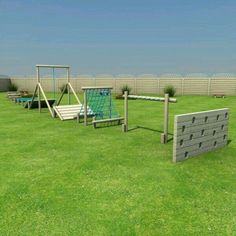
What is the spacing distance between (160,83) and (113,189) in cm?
2293

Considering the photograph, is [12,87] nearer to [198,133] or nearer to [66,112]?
[66,112]

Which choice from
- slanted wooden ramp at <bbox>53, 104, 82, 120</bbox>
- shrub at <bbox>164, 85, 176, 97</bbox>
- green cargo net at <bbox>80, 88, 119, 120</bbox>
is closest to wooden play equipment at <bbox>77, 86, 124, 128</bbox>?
green cargo net at <bbox>80, 88, 119, 120</bbox>

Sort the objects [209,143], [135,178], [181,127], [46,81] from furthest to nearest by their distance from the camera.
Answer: [46,81] → [209,143] → [181,127] → [135,178]

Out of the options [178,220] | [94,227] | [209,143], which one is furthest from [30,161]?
[209,143]

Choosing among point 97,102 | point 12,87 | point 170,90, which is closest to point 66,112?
point 97,102

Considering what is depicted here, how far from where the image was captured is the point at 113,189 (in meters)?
4.08

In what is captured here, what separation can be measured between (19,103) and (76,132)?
10.5 meters

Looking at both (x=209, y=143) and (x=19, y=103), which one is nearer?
(x=209, y=143)

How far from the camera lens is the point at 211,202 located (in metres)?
3.66

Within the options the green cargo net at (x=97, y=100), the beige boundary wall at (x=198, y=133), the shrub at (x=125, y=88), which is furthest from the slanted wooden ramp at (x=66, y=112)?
the shrub at (x=125, y=88)

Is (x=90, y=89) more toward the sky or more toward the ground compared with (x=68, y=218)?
more toward the sky

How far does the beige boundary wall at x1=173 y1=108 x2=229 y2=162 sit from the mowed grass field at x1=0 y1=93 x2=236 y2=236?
0.65ft

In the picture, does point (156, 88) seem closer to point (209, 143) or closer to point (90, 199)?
point (209, 143)

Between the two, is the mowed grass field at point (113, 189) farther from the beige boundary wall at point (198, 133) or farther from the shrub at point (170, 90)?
the shrub at point (170, 90)
